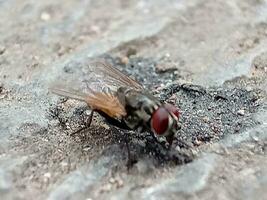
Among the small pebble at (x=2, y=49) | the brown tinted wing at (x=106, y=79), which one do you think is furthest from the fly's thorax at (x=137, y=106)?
the small pebble at (x=2, y=49)

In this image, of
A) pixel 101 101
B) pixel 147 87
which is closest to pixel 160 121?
pixel 101 101

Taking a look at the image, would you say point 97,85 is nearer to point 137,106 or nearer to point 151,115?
point 137,106

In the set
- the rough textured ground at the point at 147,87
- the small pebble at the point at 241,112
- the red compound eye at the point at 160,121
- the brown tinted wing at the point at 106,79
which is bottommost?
the small pebble at the point at 241,112

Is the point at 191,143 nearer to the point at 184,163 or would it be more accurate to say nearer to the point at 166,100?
the point at 184,163

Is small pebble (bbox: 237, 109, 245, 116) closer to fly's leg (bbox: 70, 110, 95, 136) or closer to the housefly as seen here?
the housefly

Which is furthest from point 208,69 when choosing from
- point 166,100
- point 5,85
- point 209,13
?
point 5,85

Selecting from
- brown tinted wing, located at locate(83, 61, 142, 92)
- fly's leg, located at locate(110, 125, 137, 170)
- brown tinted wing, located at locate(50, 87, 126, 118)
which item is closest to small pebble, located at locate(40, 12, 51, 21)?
brown tinted wing, located at locate(83, 61, 142, 92)

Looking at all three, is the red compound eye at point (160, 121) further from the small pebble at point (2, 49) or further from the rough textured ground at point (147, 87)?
the small pebble at point (2, 49)
